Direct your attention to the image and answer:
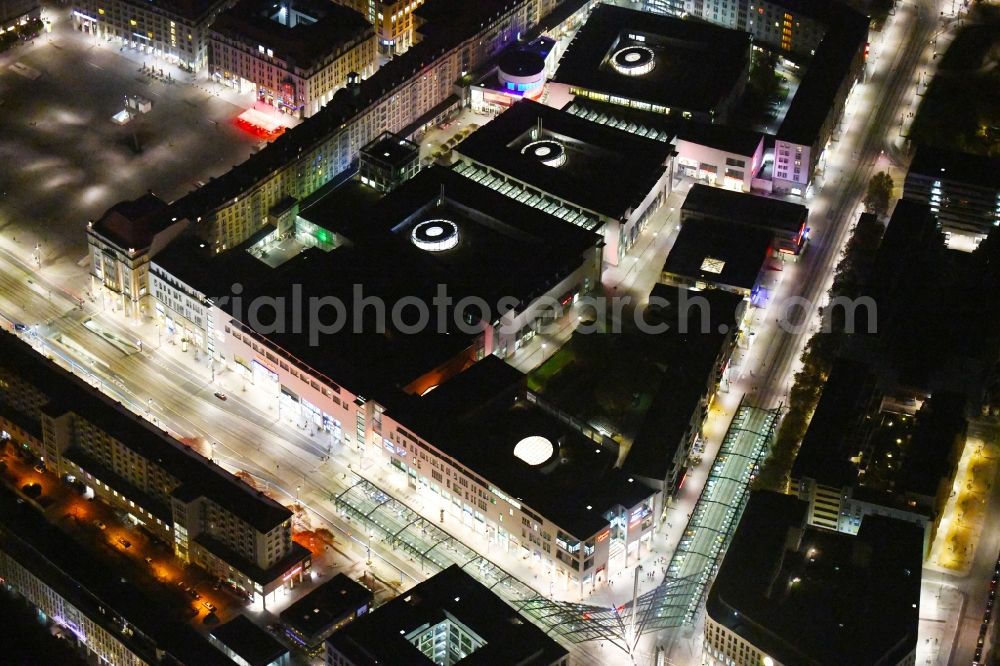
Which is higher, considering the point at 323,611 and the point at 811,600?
the point at 811,600

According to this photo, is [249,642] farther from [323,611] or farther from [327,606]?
[327,606]

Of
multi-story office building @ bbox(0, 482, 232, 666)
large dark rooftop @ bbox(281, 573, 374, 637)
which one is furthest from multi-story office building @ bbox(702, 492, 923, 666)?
multi-story office building @ bbox(0, 482, 232, 666)

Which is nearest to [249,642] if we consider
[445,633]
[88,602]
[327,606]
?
[327,606]

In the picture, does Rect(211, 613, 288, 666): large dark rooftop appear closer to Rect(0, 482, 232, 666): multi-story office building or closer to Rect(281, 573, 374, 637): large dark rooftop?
Rect(0, 482, 232, 666): multi-story office building

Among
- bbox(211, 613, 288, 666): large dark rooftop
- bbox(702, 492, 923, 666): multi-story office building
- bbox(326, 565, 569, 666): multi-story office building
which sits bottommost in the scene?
bbox(211, 613, 288, 666): large dark rooftop

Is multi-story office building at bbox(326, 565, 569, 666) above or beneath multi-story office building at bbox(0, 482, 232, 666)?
above
